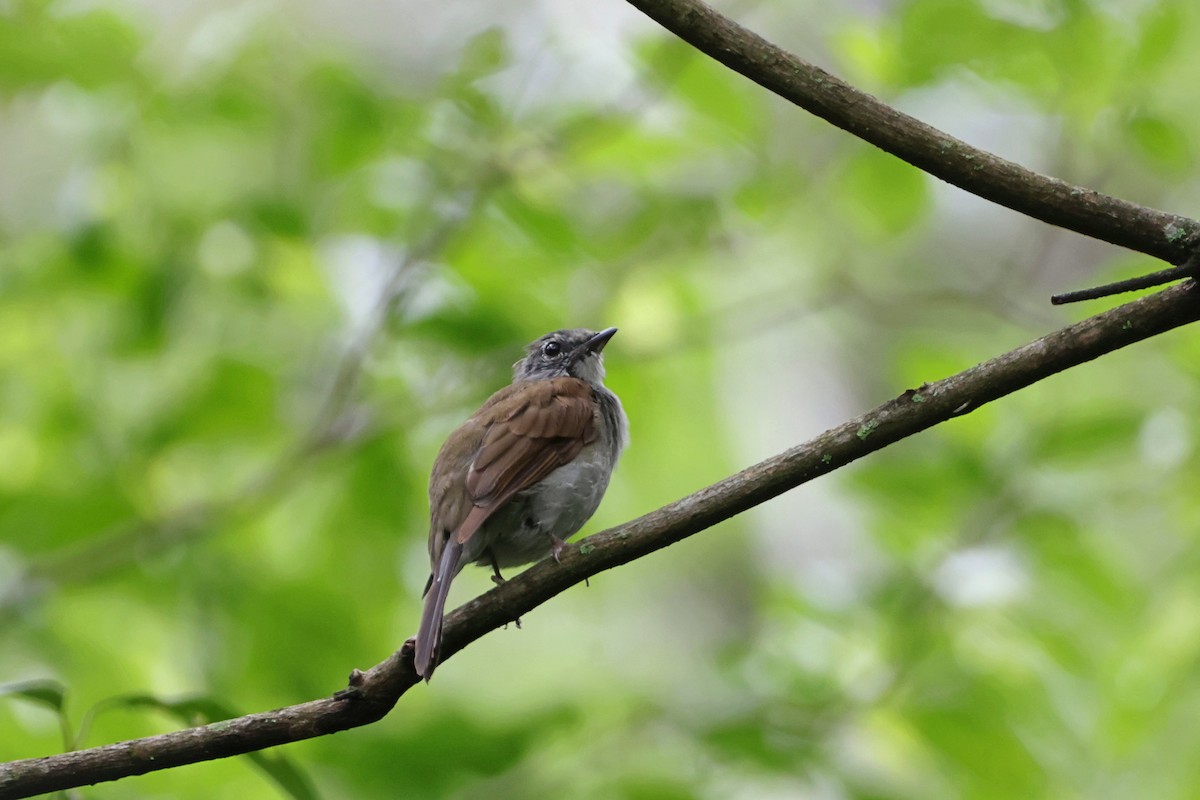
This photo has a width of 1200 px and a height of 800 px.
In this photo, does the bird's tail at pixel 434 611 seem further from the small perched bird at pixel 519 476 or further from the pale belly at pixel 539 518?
the pale belly at pixel 539 518

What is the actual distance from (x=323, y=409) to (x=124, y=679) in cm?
130

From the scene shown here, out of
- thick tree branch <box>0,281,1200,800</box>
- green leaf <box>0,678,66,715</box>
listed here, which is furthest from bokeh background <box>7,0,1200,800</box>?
thick tree branch <box>0,281,1200,800</box>

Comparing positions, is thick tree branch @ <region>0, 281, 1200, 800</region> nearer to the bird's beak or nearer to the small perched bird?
the small perched bird

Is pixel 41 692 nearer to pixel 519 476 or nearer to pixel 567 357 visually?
pixel 519 476

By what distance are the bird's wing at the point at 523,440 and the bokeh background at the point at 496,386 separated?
34 centimetres

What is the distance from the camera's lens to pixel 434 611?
10.2 feet

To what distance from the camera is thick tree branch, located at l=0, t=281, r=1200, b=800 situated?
2.46 meters

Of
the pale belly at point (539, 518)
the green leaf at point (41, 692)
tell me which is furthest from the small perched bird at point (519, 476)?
the green leaf at point (41, 692)

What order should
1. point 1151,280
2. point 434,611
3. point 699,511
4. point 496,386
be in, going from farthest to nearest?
point 496,386 < point 434,611 < point 699,511 < point 1151,280

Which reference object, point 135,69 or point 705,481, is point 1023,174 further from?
point 705,481

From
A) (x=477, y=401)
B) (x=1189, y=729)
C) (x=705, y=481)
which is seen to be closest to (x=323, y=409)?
(x=477, y=401)

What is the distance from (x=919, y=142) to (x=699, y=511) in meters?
0.93

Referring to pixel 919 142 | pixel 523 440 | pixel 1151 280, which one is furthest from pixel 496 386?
pixel 1151 280

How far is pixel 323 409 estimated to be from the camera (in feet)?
15.9
